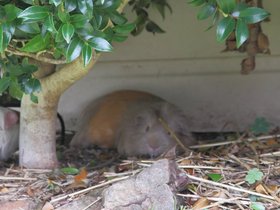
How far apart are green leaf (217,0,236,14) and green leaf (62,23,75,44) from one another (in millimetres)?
530

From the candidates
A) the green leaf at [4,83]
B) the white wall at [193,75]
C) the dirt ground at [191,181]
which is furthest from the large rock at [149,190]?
the white wall at [193,75]

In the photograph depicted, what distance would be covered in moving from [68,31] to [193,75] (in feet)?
6.82

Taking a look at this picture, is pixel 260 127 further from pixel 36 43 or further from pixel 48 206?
pixel 36 43

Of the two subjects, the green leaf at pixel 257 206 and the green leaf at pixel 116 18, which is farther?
the green leaf at pixel 257 206

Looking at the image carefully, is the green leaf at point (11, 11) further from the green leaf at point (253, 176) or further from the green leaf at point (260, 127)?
the green leaf at point (260, 127)

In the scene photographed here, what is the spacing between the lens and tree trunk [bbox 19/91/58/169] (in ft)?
9.34

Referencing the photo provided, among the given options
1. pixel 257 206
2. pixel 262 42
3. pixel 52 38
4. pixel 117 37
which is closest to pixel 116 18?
pixel 117 37

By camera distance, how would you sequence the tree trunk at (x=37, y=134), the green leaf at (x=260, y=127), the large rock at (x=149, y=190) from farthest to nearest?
the green leaf at (x=260, y=127)
the tree trunk at (x=37, y=134)
the large rock at (x=149, y=190)

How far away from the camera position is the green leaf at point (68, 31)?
1812 millimetres

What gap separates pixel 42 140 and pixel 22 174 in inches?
7.8

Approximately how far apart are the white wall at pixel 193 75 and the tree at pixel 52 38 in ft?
3.49

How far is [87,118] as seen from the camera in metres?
3.66

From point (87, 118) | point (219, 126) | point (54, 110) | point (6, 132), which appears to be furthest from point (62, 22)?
point (219, 126)

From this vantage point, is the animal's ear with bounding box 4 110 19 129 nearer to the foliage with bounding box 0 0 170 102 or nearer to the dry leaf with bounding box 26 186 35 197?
the dry leaf with bounding box 26 186 35 197
